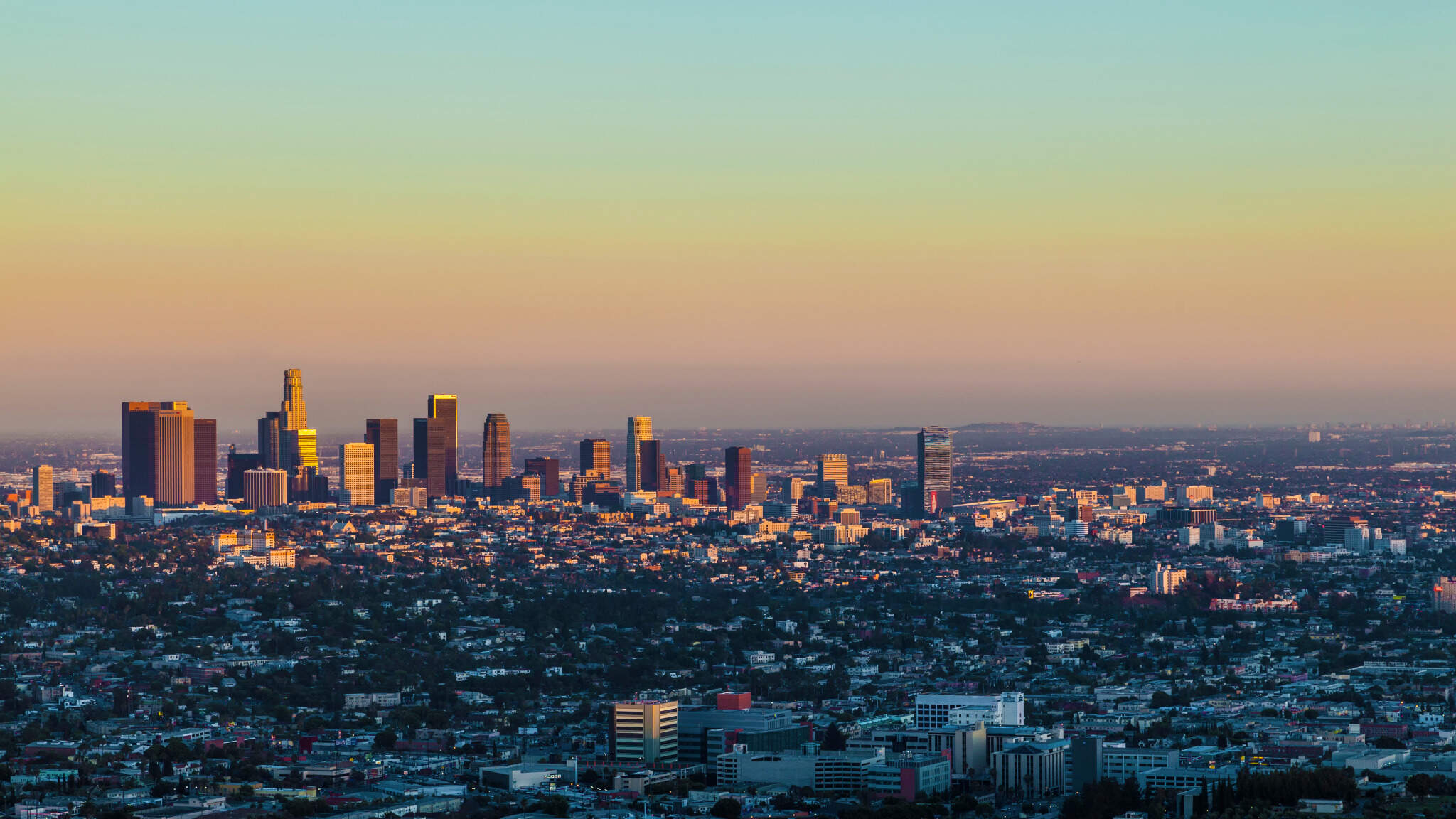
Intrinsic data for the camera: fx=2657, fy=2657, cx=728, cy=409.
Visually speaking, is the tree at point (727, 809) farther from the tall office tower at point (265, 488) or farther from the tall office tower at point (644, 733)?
the tall office tower at point (265, 488)

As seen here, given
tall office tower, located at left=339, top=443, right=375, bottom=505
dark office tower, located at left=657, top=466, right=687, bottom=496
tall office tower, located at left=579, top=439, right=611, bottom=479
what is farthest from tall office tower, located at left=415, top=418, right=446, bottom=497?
tall office tower, located at left=579, top=439, right=611, bottom=479

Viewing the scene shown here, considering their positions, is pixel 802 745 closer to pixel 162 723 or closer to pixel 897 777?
pixel 897 777

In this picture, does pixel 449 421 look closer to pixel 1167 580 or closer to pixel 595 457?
pixel 595 457

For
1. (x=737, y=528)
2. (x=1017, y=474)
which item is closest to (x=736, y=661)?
(x=737, y=528)

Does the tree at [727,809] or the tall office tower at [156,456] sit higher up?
the tall office tower at [156,456]

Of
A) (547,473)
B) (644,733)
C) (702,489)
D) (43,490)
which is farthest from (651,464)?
(644,733)

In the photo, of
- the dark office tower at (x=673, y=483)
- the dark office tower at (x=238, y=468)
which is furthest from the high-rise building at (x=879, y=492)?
the dark office tower at (x=238, y=468)
